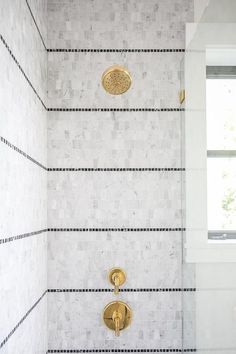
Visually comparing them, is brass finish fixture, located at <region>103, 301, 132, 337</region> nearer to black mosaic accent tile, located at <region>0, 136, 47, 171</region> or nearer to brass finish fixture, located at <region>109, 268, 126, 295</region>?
brass finish fixture, located at <region>109, 268, 126, 295</region>

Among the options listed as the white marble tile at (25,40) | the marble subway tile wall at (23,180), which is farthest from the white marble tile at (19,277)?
the white marble tile at (25,40)

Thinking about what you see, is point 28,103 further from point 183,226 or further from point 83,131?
point 183,226

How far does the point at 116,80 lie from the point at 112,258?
709 millimetres

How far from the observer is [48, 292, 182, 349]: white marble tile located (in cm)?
215

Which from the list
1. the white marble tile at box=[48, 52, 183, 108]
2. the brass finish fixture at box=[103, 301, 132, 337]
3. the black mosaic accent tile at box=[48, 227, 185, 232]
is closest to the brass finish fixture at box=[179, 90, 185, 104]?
the white marble tile at box=[48, 52, 183, 108]

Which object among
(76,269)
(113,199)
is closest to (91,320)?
(76,269)

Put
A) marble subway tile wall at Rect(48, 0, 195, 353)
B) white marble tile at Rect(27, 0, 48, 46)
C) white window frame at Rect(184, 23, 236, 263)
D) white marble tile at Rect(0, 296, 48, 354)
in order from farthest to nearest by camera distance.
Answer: marble subway tile wall at Rect(48, 0, 195, 353) < white marble tile at Rect(27, 0, 48, 46) < white window frame at Rect(184, 23, 236, 263) < white marble tile at Rect(0, 296, 48, 354)

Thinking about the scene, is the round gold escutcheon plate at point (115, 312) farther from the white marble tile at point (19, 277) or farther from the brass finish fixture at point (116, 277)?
the white marble tile at point (19, 277)

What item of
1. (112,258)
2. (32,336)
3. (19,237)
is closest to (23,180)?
(19,237)

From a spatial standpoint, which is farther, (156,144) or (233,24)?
(156,144)

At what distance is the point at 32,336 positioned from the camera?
1798 mm

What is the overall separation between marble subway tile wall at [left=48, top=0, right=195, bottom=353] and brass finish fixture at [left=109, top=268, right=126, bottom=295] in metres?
0.03

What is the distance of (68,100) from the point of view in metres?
2.19

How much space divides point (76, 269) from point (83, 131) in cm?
55
